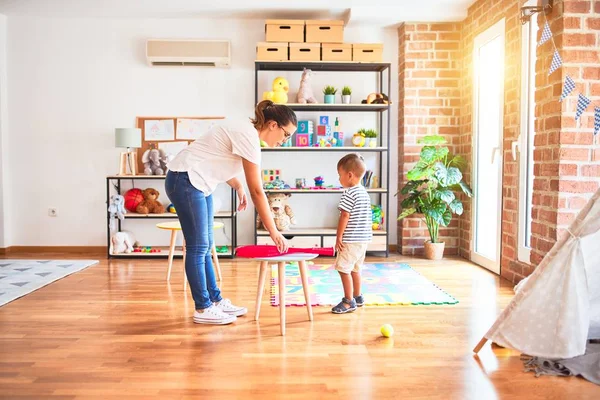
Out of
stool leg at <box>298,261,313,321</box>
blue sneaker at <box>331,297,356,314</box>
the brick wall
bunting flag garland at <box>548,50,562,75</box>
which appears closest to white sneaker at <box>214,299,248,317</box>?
stool leg at <box>298,261,313,321</box>

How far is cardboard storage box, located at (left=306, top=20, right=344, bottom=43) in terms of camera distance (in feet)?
17.4

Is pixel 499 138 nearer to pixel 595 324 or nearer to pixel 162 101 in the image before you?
pixel 595 324

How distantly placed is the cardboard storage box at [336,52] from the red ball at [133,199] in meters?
2.12

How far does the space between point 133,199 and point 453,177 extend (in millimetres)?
2880

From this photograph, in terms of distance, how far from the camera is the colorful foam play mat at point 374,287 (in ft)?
11.6

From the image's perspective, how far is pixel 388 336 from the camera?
2771 mm

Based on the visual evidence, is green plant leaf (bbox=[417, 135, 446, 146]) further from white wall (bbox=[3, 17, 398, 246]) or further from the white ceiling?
the white ceiling

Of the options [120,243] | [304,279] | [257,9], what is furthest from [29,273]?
[257,9]

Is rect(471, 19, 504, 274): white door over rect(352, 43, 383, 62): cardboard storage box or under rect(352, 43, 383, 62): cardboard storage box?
under

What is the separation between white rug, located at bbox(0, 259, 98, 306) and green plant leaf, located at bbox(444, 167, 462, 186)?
10.1 ft

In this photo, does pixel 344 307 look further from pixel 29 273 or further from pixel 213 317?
pixel 29 273

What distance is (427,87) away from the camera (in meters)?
5.48

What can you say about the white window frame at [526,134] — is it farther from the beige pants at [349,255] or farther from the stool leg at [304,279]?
the stool leg at [304,279]

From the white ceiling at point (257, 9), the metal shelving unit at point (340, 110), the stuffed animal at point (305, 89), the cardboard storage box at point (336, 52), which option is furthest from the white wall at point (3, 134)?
the cardboard storage box at point (336, 52)
